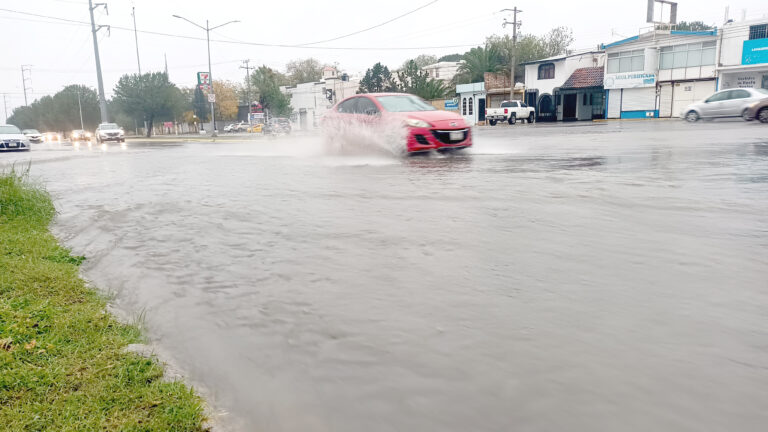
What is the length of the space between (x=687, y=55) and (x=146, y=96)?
5774 centimetres

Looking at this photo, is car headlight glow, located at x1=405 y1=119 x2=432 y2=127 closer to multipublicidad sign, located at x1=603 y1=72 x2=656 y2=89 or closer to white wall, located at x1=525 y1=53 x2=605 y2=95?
multipublicidad sign, located at x1=603 y1=72 x2=656 y2=89

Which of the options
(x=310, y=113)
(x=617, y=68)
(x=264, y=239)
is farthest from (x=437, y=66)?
(x=264, y=239)

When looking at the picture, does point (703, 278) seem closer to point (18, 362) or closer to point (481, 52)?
point (18, 362)

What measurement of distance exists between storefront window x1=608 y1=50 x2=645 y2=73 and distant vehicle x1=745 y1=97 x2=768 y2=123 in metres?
23.7

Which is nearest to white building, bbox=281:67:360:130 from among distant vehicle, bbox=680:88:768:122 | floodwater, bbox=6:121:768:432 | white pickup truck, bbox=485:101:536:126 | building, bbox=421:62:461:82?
building, bbox=421:62:461:82

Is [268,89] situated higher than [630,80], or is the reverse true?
[268,89]

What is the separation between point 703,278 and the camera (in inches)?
139

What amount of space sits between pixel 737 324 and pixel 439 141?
9.55m

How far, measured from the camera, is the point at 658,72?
4334 centimetres

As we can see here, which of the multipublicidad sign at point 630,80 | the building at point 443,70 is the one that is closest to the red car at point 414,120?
the multipublicidad sign at point 630,80

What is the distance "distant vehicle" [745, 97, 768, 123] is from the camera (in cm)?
2152

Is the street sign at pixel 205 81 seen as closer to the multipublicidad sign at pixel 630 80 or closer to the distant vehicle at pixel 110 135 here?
the distant vehicle at pixel 110 135

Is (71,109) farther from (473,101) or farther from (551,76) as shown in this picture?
(551,76)

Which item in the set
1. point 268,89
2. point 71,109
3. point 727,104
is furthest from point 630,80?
point 71,109
